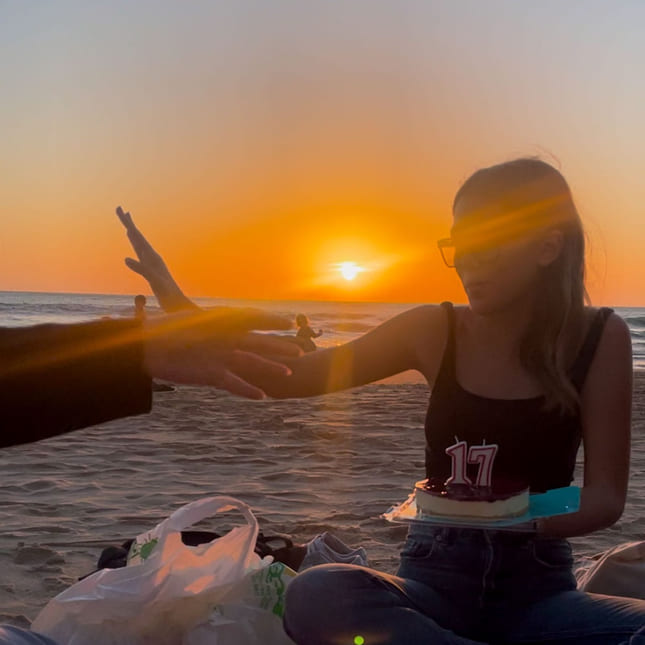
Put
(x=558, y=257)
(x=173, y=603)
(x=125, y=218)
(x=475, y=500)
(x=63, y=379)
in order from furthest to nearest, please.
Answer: (x=558, y=257)
(x=173, y=603)
(x=475, y=500)
(x=125, y=218)
(x=63, y=379)

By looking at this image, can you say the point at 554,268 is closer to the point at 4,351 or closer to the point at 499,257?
the point at 499,257

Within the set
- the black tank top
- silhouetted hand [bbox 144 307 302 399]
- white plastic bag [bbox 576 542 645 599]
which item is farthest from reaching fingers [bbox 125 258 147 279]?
white plastic bag [bbox 576 542 645 599]

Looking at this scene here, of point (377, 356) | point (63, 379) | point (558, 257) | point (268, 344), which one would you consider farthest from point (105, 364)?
point (558, 257)

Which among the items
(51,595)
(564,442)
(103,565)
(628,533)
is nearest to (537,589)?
(564,442)

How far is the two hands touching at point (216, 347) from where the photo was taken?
1498 mm

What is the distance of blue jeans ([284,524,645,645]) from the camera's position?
8.28 ft

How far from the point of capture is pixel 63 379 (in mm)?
1391

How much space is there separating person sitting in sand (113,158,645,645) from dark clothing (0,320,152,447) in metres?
1.37

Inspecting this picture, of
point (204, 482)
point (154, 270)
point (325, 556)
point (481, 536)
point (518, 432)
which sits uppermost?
point (154, 270)

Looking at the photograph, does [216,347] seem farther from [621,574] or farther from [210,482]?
[210,482]

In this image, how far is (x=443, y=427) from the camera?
2.94 meters

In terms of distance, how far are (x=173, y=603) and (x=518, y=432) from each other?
1220mm

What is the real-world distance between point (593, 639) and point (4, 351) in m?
1.87

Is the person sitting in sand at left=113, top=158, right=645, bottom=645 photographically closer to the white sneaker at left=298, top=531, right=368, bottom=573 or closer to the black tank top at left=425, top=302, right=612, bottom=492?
the black tank top at left=425, top=302, right=612, bottom=492
